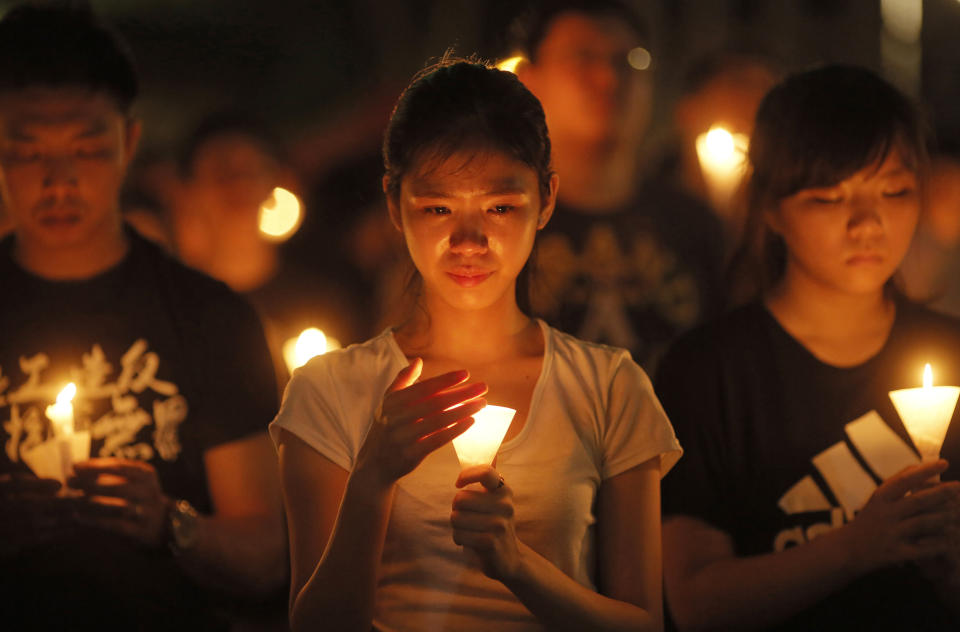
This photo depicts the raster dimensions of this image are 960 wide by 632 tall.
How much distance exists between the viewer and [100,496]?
2.15 m

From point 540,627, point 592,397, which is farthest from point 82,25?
point 540,627

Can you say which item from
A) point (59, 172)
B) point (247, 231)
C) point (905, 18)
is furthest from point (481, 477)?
point (905, 18)

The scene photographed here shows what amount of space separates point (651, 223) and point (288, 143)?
1.49m

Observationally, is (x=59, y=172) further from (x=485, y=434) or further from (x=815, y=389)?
(x=815, y=389)

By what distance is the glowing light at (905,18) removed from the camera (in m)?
3.20

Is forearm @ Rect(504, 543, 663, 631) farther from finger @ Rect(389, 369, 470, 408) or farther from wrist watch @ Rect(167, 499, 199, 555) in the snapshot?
wrist watch @ Rect(167, 499, 199, 555)

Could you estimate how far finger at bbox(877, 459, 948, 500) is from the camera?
202 centimetres

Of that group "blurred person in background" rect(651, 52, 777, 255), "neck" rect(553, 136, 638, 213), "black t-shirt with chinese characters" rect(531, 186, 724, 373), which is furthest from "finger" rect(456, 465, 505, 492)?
"blurred person in background" rect(651, 52, 777, 255)

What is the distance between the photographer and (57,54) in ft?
7.91

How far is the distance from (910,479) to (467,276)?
999 millimetres

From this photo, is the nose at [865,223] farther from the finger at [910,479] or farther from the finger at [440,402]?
the finger at [440,402]

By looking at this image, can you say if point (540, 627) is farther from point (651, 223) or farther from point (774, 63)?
point (774, 63)

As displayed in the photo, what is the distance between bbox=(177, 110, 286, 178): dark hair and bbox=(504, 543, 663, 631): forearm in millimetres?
2179

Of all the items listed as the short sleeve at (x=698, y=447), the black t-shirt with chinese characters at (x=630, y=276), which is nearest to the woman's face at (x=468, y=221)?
the short sleeve at (x=698, y=447)
